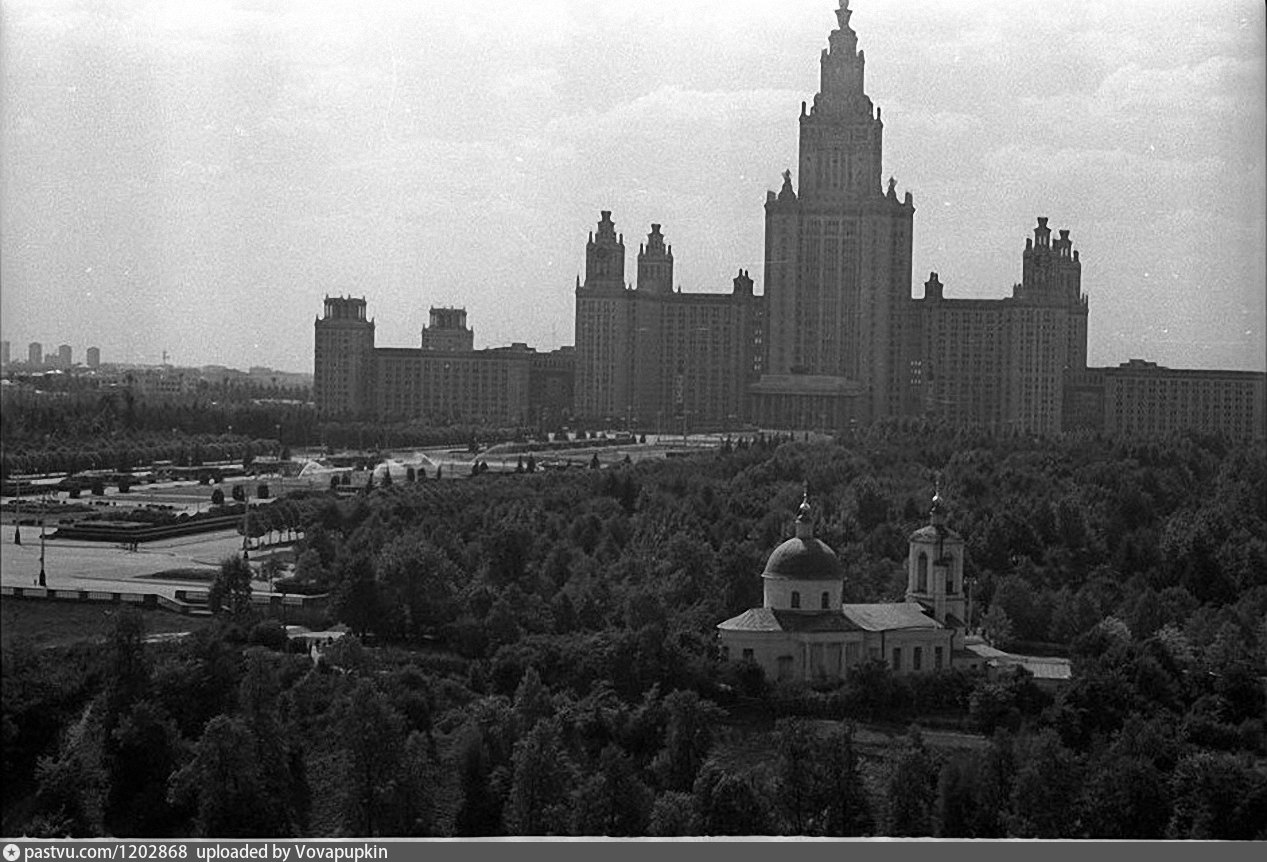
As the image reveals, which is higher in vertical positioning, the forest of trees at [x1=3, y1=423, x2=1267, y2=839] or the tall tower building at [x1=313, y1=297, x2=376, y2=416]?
the tall tower building at [x1=313, y1=297, x2=376, y2=416]

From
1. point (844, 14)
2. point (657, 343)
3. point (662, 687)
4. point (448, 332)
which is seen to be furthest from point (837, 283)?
point (662, 687)

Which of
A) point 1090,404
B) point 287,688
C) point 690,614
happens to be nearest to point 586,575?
point 690,614

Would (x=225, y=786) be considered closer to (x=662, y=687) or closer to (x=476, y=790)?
(x=476, y=790)

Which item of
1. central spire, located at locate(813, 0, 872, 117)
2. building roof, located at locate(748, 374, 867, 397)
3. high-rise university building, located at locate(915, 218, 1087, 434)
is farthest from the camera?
building roof, located at locate(748, 374, 867, 397)

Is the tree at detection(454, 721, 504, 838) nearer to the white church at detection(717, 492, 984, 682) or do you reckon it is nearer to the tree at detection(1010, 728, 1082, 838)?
the white church at detection(717, 492, 984, 682)

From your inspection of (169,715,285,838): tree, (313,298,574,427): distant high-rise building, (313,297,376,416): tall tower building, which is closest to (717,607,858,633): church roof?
(313,298,574,427): distant high-rise building
